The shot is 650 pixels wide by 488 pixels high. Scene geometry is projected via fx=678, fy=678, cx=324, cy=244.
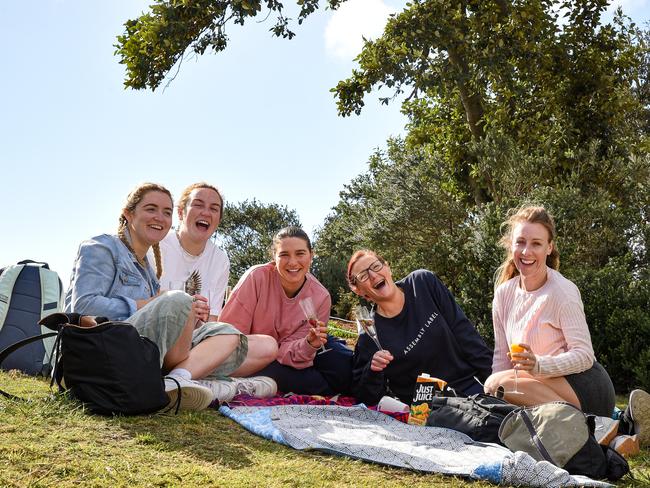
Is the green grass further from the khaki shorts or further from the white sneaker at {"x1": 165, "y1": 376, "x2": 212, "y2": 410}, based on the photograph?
the khaki shorts

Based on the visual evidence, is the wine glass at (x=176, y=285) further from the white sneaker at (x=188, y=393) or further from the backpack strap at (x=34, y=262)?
the backpack strap at (x=34, y=262)

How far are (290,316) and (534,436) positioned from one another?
2.70m

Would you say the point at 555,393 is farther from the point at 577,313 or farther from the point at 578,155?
the point at 578,155

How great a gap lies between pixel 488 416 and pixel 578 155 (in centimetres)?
964

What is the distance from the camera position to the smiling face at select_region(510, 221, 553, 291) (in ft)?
15.8

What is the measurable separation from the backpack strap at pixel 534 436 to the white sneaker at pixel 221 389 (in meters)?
2.14

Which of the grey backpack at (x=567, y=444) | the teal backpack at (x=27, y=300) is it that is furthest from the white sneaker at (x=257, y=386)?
the teal backpack at (x=27, y=300)

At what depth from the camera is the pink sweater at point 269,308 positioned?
580 centimetres

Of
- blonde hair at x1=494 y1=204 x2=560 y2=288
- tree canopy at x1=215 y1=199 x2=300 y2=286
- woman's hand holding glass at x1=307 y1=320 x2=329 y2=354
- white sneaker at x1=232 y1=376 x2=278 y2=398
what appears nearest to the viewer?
blonde hair at x1=494 y1=204 x2=560 y2=288

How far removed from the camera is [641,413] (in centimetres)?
432

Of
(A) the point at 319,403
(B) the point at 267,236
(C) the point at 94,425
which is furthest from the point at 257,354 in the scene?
(B) the point at 267,236

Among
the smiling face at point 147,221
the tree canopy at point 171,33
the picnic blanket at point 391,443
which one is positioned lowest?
the picnic blanket at point 391,443

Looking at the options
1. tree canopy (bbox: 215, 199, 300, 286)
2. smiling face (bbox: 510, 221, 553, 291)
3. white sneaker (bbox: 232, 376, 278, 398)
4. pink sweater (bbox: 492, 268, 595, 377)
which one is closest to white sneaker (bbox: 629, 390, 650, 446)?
pink sweater (bbox: 492, 268, 595, 377)

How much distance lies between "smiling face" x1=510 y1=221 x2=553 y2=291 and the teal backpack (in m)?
4.65
